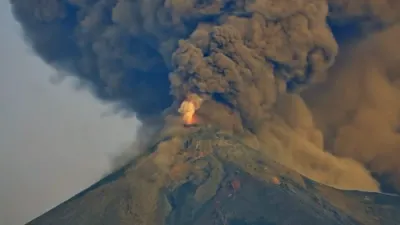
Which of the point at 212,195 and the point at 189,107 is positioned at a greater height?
the point at 189,107

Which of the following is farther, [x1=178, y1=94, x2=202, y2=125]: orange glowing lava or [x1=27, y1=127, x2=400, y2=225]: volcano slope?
[x1=27, y1=127, x2=400, y2=225]: volcano slope

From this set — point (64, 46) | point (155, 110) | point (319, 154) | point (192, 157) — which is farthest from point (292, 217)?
point (64, 46)

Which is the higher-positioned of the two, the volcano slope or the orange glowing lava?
the orange glowing lava

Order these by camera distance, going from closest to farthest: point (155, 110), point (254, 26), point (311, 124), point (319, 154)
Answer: point (254, 26) < point (319, 154) < point (311, 124) < point (155, 110)

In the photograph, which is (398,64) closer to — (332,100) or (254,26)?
(332,100)

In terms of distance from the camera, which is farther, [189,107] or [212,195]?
[212,195]
